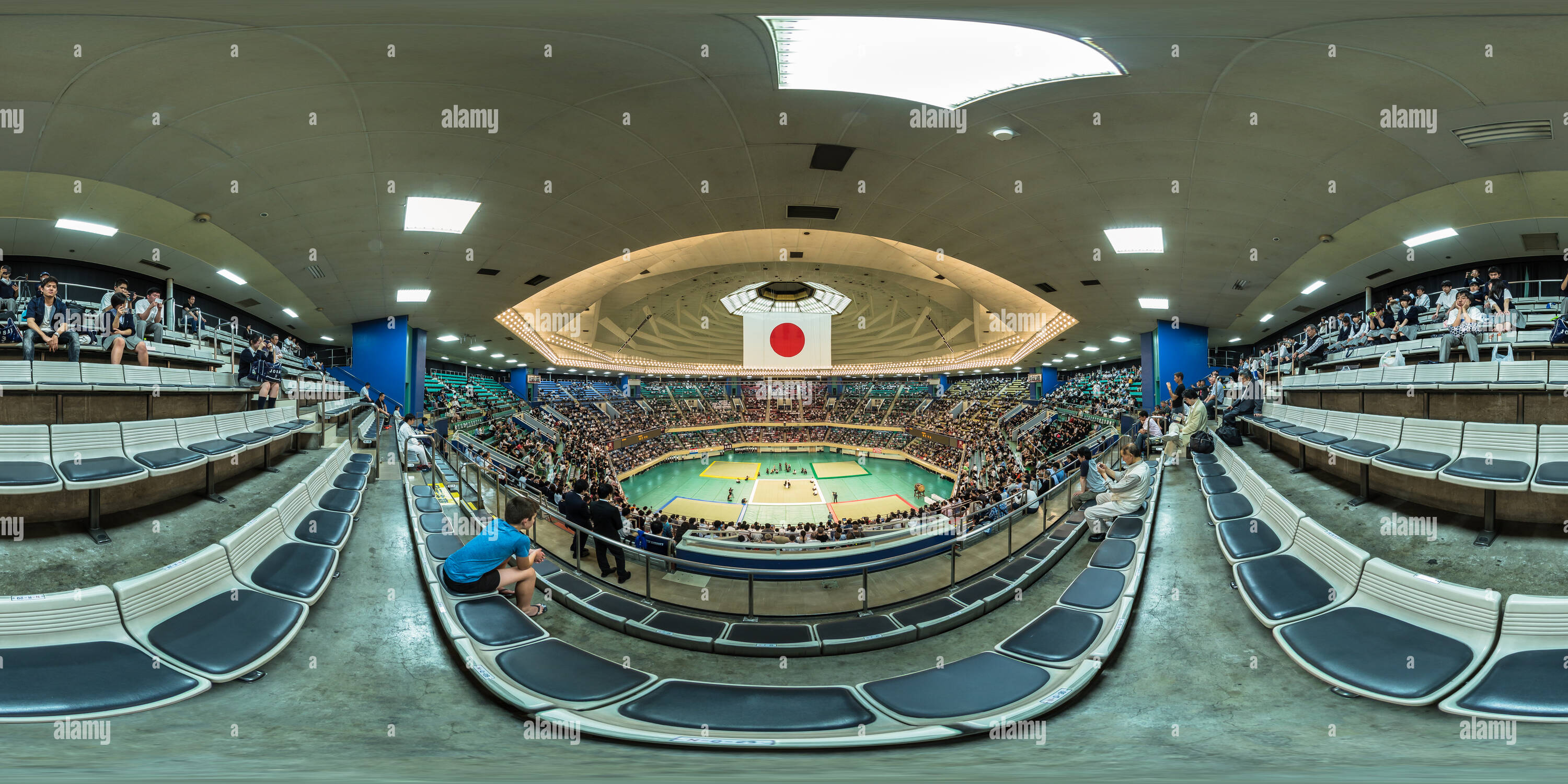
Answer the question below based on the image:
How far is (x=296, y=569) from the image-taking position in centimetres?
316

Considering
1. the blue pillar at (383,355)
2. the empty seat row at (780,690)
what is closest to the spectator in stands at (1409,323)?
the empty seat row at (780,690)

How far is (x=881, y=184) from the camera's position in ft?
22.0

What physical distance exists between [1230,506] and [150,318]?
1146 centimetres

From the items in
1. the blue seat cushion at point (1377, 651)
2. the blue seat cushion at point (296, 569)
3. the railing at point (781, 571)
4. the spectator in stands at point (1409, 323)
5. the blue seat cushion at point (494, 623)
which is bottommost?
the railing at point (781, 571)

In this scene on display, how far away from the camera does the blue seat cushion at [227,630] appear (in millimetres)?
2287

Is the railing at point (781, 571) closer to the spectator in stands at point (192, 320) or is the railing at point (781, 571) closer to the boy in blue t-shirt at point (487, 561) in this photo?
the boy in blue t-shirt at point (487, 561)

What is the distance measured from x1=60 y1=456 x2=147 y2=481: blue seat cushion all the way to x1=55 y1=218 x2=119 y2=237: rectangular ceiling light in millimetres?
6614

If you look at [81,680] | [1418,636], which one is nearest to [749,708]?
[81,680]

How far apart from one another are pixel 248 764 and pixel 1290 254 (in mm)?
12572

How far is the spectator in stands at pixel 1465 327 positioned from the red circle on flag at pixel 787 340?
26.6 metres

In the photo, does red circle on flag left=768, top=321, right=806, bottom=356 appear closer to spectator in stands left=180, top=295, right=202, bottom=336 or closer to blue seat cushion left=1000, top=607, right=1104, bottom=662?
spectator in stands left=180, top=295, right=202, bottom=336

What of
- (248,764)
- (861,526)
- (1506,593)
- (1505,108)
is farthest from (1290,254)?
(248,764)

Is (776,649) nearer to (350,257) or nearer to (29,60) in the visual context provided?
(29,60)

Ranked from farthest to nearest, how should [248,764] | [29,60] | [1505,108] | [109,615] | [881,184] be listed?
1. [881,184]
2. [1505,108]
3. [29,60]
4. [109,615]
5. [248,764]
